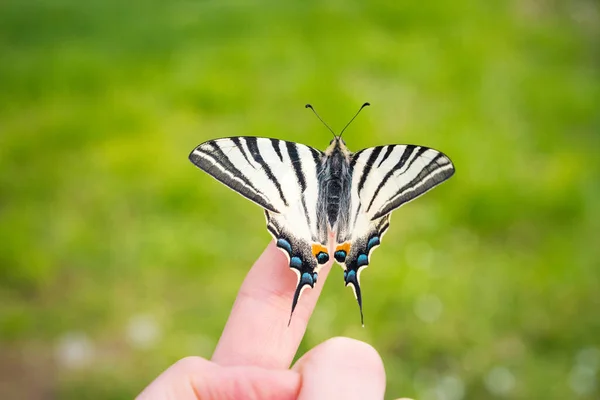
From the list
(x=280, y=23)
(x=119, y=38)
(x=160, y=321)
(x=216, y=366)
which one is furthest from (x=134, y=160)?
(x=216, y=366)

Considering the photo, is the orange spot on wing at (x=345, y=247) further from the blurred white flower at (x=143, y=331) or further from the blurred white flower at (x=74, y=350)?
the blurred white flower at (x=74, y=350)

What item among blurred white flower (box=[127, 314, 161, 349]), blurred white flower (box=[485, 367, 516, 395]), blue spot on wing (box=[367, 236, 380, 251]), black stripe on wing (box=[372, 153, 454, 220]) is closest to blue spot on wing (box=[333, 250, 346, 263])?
blue spot on wing (box=[367, 236, 380, 251])

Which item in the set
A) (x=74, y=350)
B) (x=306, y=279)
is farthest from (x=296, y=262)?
(x=74, y=350)

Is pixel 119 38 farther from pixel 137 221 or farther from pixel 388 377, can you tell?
pixel 388 377

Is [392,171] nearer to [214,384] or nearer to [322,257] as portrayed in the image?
[322,257]

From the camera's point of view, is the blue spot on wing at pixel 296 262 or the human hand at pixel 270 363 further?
the blue spot on wing at pixel 296 262

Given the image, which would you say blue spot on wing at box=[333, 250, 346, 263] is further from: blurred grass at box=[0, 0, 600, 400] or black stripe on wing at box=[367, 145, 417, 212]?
blurred grass at box=[0, 0, 600, 400]

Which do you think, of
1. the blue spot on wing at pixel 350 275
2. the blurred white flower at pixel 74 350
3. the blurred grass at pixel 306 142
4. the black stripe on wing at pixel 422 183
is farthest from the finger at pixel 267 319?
the blurred white flower at pixel 74 350

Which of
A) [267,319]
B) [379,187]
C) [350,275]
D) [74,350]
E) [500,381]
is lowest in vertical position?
[500,381]
